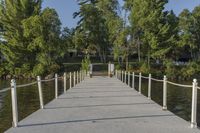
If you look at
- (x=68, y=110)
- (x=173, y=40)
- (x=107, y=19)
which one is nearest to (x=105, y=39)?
(x=107, y=19)

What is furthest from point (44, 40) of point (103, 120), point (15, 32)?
point (103, 120)

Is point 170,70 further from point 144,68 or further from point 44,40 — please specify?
point 44,40

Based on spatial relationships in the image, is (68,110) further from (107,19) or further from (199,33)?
(199,33)

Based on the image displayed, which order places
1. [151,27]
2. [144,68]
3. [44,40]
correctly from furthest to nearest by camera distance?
[44,40], [151,27], [144,68]

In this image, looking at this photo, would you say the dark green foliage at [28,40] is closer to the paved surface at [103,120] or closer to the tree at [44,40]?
the tree at [44,40]

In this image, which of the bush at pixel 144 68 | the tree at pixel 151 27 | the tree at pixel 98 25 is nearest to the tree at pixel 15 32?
the tree at pixel 98 25

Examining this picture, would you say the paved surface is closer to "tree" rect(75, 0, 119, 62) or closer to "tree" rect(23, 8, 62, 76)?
"tree" rect(23, 8, 62, 76)

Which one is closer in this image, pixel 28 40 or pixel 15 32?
pixel 28 40

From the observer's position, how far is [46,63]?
74938 millimetres

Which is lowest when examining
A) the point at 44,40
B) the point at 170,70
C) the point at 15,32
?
the point at 170,70

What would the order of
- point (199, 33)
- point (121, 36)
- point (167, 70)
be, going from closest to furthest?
point (121, 36), point (167, 70), point (199, 33)

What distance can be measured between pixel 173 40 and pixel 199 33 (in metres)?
12.1

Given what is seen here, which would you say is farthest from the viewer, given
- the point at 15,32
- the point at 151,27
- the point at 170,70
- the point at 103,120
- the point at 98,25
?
the point at 98,25

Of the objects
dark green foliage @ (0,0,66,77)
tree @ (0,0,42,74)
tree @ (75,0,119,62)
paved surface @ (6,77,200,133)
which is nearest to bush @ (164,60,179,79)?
tree @ (75,0,119,62)
